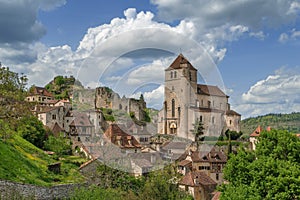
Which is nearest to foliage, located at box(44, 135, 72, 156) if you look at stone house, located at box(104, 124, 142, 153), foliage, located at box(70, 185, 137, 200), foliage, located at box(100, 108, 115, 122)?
stone house, located at box(104, 124, 142, 153)

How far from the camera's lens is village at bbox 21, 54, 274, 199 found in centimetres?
3338

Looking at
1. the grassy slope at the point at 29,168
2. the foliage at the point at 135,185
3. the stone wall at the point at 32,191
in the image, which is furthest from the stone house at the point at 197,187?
the stone wall at the point at 32,191

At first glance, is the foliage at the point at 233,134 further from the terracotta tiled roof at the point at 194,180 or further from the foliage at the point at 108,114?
the terracotta tiled roof at the point at 194,180

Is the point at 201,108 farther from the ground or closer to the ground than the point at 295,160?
farther from the ground

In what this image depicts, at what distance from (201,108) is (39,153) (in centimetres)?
3423

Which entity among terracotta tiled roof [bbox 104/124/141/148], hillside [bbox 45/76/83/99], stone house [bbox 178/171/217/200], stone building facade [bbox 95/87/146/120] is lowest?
stone house [bbox 178/171/217/200]

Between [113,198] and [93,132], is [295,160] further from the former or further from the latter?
[93,132]

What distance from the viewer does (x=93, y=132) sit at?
46.2 m

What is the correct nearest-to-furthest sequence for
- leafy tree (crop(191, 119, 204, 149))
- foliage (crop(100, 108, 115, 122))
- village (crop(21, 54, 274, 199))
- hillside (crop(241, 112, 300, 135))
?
village (crop(21, 54, 274, 199)) < foliage (crop(100, 108, 115, 122)) < leafy tree (crop(191, 119, 204, 149)) < hillside (crop(241, 112, 300, 135))

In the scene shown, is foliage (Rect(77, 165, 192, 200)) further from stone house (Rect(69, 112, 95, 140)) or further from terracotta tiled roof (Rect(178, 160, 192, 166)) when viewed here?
stone house (Rect(69, 112, 95, 140))

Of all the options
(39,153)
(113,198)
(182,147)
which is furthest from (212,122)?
(113,198)

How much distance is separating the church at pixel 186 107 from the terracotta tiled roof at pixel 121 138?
15484mm

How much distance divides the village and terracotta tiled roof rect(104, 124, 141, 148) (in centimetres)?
10

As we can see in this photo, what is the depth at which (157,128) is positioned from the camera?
57688mm
